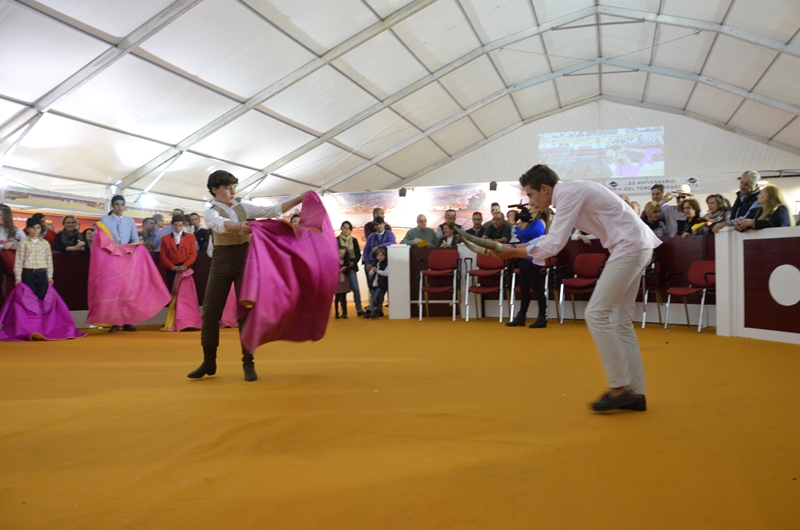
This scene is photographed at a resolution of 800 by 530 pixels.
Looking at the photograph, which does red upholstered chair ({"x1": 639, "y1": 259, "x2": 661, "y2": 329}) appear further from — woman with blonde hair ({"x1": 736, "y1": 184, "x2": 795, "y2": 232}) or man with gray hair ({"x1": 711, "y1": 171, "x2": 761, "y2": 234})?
woman with blonde hair ({"x1": 736, "y1": 184, "x2": 795, "y2": 232})

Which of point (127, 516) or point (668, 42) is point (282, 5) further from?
point (127, 516)

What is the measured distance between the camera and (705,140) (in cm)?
1789

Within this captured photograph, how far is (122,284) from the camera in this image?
28.3 ft

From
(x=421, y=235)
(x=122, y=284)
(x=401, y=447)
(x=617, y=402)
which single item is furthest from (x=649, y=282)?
(x=122, y=284)

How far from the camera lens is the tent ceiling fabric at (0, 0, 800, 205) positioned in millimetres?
10883

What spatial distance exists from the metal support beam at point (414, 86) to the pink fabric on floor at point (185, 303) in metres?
8.51

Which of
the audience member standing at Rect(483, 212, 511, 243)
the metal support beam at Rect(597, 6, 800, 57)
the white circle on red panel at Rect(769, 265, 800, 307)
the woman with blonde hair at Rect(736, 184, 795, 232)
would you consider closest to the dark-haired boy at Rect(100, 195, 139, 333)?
the audience member standing at Rect(483, 212, 511, 243)

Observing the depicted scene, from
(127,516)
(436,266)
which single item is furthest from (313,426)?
(436,266)

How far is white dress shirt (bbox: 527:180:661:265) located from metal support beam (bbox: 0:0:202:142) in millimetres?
8985

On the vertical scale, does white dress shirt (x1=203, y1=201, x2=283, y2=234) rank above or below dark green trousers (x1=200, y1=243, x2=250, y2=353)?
above

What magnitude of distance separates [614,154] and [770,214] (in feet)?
37.4

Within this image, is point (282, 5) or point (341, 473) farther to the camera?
point (282, 5)

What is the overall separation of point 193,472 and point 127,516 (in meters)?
0.42

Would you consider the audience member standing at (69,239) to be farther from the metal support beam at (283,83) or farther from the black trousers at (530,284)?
the black trousers at (530,284)
